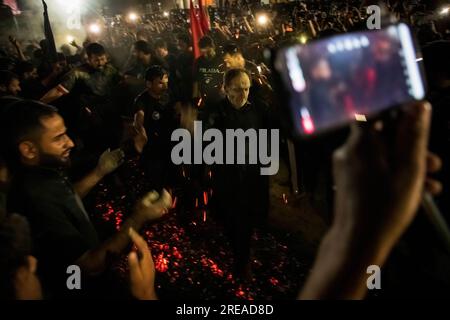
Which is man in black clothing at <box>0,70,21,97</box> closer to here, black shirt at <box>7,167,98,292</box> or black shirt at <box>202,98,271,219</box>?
black shirt at <box>202,98,271,219</box>

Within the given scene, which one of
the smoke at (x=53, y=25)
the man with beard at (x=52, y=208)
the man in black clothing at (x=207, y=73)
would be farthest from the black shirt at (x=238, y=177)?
the smoke at (x=53, y=25)

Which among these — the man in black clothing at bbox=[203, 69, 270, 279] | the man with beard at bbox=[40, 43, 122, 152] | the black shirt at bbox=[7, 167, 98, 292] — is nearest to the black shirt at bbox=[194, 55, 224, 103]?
the man with beard at bbox=[40, 43, 122, 152]

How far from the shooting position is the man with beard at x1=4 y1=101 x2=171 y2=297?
1.98m

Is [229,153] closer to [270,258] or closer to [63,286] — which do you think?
[270,258]

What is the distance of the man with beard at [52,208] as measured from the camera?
1.98 m

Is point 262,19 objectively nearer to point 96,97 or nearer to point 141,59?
point 141,59

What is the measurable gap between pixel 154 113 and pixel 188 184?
1.24 m

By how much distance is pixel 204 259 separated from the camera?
438cm

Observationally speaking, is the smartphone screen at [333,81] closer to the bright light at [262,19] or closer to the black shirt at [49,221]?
the black shirt at [49,221]

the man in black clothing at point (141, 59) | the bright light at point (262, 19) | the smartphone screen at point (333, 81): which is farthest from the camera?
the bright light at point (262, 19)

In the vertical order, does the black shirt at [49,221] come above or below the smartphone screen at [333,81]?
below

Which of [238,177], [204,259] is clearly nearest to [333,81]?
[238,177]

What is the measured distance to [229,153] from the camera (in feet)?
12.2

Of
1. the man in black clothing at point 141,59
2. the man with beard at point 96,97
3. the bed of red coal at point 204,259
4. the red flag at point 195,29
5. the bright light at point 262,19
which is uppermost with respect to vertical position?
the bright light at point 262,19
